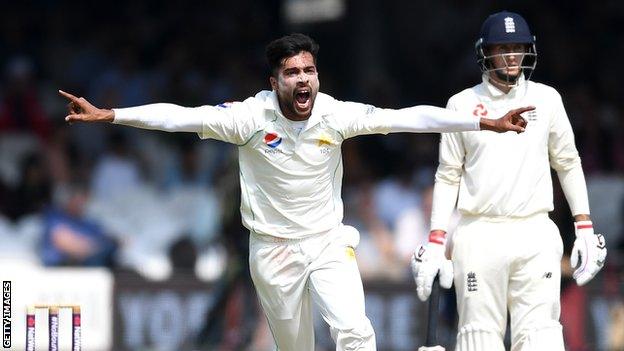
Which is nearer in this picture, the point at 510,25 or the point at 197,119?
the point at 197,119

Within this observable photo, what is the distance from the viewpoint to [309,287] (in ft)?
24.8

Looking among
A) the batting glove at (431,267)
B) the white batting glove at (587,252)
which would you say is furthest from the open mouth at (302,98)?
the white batting glove at (587,252)

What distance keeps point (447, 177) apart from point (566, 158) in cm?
60

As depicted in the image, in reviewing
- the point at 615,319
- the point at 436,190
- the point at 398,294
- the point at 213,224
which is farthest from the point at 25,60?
the point at 436,190

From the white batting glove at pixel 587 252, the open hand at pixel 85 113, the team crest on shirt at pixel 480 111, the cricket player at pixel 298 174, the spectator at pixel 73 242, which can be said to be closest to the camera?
the open hand at pixel 85 113

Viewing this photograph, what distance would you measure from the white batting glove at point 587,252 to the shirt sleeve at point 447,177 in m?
0.66

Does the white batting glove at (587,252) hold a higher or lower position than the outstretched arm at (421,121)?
lower

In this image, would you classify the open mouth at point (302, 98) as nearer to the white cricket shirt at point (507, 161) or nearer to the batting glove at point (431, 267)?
the white cricket shirt at point (507, 161)

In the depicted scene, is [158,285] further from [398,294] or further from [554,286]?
[554,286]

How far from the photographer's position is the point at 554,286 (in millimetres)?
7785

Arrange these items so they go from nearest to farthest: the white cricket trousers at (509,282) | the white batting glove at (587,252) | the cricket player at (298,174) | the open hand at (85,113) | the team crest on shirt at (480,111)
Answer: the open hand at (85,113)
the cricket player at (298,174)
the white cricket trousers at (509,282)
the team crest on shirt at (480,111)
the white batting glove at (587,252)

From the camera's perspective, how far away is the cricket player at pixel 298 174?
7.35 meters

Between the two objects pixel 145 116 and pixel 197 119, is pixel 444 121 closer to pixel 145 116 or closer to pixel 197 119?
pixel 197 119

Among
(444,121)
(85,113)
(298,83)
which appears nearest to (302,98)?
(298,83)
